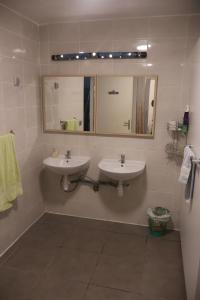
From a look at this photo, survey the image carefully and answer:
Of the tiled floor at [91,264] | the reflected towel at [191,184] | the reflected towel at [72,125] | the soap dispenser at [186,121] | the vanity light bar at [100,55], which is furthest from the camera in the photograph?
the reflected towel at [72,125]

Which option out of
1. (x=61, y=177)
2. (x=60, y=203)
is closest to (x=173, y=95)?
(x=61, y=177)

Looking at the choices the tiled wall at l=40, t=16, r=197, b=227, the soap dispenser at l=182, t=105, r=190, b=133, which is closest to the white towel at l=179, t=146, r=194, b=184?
the soap dispenser at l=182, t=105, r=190, b=133

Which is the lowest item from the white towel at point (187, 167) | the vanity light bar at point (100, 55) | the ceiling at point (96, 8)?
the white towel at point (187, 167)

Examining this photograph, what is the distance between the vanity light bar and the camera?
256cm

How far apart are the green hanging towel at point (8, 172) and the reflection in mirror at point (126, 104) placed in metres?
1.04

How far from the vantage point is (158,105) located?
2627 mm

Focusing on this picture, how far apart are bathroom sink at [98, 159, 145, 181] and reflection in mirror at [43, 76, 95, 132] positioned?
0.46 m

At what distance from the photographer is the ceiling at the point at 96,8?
2083 mm

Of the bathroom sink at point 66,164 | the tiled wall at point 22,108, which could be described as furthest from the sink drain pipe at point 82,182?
the tiled wall at point 22,108

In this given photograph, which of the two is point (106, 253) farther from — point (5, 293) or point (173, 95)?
point (173, 95)

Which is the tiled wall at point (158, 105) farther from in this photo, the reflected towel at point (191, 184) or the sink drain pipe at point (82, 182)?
the reflected towel at point (191, 184)

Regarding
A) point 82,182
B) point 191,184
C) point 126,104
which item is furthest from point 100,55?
point 191,184

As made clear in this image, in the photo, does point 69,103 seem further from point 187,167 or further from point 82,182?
point 187,167

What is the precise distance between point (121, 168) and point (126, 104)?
0.73m
